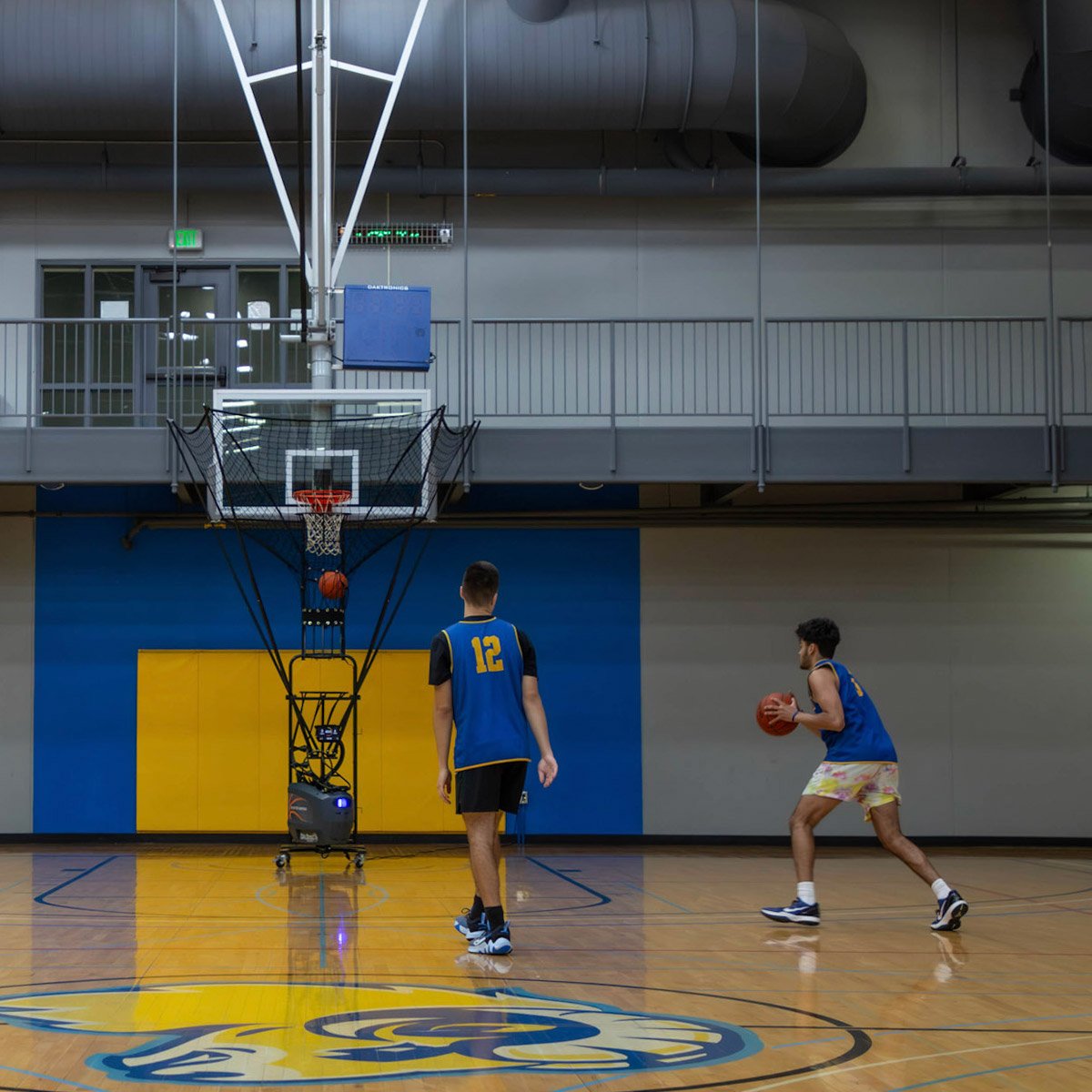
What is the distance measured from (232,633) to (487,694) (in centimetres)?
895

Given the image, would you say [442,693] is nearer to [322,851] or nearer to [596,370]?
[322,851]

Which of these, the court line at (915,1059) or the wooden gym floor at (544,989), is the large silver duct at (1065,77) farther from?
the court line at (915,1059)

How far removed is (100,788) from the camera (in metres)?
14.9

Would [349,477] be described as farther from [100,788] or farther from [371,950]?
[371,950]

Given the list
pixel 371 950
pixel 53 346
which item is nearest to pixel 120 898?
pixel 371 950

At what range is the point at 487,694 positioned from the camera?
21.9 feet

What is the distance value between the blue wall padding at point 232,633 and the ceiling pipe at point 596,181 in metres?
3.49

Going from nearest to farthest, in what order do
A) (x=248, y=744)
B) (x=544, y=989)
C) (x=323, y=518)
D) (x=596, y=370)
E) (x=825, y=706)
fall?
1. (x=544, y=989)
2. (x=825, y=706)
3. (x=323, y=518)
4. (x=248, y=744)
5. (x=596, y=370)

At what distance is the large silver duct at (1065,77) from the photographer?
14555mm

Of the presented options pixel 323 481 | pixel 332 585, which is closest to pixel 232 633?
pixel 332 585

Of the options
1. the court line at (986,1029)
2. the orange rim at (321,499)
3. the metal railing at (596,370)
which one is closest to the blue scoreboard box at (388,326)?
the orange rim at (321,499)

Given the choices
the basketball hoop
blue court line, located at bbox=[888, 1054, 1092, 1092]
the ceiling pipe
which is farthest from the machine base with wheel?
blue court line, located at bbox=[888, 1054, 1092, 1092]

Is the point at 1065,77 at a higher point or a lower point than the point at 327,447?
higher

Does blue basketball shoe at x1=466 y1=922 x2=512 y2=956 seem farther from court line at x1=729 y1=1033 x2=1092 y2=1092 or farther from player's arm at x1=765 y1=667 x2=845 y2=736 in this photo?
court line at x1=729 y1=1033 x2=1092 y2=1092
